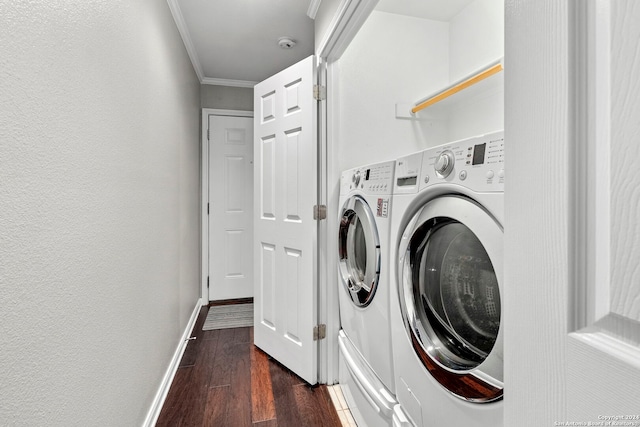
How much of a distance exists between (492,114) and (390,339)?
1.49 metres

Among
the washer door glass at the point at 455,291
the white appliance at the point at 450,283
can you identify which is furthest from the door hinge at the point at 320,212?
the washer door glass at the point at 455,291

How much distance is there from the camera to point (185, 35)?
257cm

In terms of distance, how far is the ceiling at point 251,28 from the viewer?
7.03ft

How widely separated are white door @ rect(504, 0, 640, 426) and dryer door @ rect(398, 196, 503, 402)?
0.96 ft

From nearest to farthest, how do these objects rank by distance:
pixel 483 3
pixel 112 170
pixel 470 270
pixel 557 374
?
pixel 557 374 → pixel 470 270 → pixel 112 170 → pixel 483 3

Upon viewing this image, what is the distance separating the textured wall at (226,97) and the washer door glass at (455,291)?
318cm

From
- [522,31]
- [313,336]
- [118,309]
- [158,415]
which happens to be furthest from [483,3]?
[158,415]

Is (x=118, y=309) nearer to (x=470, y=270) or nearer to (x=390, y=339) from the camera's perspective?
(x=390, y=339)

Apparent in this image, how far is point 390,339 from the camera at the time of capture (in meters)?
1.21

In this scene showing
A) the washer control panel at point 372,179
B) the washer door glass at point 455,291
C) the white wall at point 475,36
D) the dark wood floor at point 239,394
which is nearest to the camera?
the washer door glass at point 455,291

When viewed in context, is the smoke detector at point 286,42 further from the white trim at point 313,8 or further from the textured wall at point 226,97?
the textured wall at point 226,97

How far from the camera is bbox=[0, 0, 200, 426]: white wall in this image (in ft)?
2.30

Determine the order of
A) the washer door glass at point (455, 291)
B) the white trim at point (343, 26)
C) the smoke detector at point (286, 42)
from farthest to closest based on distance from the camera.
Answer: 1. the smoke detector at point (286, 42)
2. the white trim at point (343, 26)
3. the washer door glass at point (455, 291)

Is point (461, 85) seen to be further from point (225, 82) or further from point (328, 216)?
point (225, 82)
